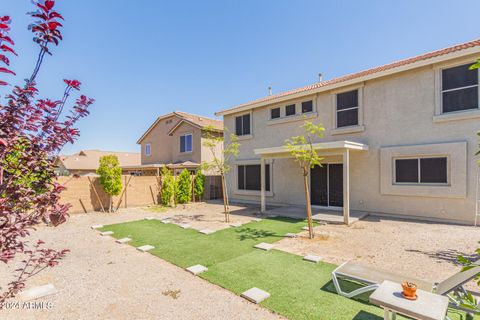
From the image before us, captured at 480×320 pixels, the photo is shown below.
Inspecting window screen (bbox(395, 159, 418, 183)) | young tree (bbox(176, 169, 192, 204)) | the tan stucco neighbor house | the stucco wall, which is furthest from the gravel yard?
window screen (bbox(395, 159, 418, 183))

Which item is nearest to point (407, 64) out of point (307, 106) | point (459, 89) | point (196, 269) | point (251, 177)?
point (459, 89)

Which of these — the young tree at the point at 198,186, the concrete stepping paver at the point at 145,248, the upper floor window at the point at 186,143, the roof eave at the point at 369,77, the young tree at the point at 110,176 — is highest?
the roof eave at the point at 369,77

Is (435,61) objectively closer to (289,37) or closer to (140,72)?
(289,37)

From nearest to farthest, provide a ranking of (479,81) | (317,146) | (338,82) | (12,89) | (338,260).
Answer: (12,89), (338,260), (479,81), (317,146), (338,82)

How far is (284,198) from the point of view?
14.5 meters

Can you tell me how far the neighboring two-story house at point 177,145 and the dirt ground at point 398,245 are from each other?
40.6 ft

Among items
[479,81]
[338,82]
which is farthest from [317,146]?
[479,81]

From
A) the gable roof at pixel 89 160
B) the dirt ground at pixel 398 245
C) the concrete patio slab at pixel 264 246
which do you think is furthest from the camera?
the gable roof at pixel 89 160

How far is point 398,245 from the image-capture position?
23.9 feet

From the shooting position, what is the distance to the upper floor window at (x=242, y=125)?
1667 centimetres

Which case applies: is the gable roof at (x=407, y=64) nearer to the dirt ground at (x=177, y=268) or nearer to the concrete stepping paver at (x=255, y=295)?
the dirt ground at (x=177, y=268)

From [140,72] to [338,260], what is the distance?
631 inches

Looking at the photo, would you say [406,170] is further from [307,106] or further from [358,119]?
[307,106]

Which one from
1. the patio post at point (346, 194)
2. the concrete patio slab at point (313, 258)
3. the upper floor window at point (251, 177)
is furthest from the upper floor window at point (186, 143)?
the concrete patio slab at point (313, 258)
